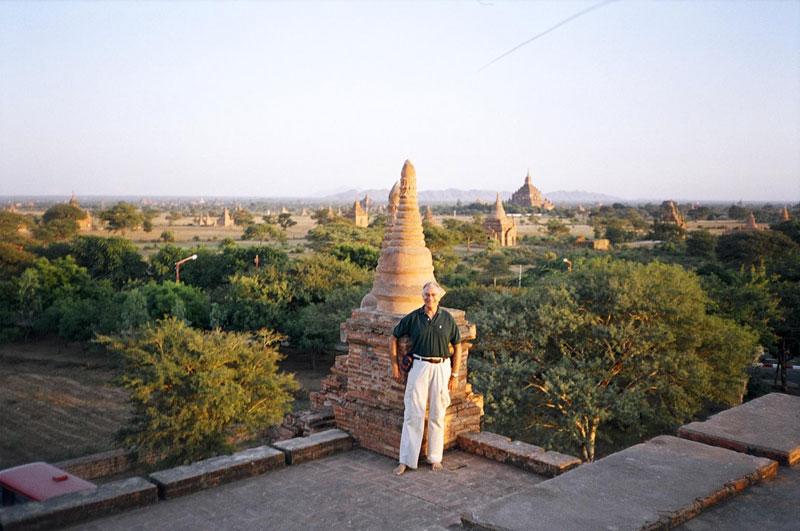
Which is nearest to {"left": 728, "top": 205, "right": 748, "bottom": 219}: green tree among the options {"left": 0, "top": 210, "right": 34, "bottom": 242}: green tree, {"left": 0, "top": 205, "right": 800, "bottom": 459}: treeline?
{"left": 0, "top": 205, "right": 800, "bottom": 459}: treeline

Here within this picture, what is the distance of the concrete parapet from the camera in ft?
19.0

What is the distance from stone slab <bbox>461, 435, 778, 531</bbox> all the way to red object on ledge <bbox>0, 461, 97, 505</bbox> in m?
9.36

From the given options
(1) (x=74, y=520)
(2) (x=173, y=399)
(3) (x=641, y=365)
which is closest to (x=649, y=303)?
(3) (x=641, y=365)

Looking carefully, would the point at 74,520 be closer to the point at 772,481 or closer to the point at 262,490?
the point at 262,490

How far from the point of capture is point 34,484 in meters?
11.1

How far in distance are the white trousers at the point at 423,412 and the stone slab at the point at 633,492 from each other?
1.55 meters

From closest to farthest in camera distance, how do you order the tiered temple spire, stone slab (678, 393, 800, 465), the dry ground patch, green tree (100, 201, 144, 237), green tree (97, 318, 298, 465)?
stone slab (678, 393, 800, 465) → the tiered temple spire → green tree (97, 318, 298, 465) → the dry ground patch → green tree (100, 201, 144, 237)

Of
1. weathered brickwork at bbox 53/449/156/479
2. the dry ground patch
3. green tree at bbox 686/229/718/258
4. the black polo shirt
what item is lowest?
the dry ground patch

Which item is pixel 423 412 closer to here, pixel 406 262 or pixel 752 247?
pixel 406 262

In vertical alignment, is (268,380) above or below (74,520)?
below

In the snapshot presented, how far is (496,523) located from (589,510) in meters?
0.62

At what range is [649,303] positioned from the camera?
54.4 ft

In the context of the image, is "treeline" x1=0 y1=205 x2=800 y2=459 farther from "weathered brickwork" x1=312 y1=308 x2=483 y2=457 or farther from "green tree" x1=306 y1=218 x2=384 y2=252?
"green tree" x1=306 y1=218 x2=384 y2=252

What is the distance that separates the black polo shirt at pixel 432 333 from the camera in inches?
230
